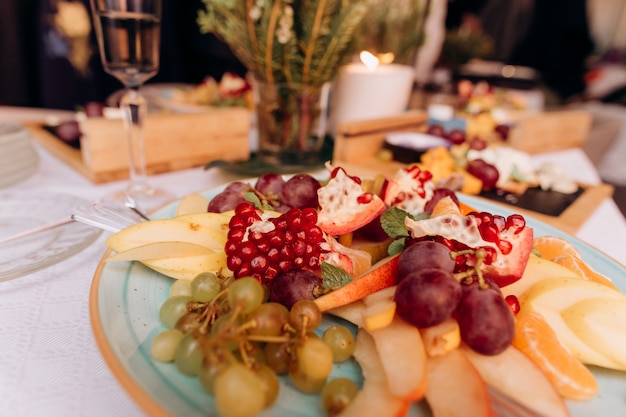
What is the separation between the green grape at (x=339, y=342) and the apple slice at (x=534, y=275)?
0.65 ft

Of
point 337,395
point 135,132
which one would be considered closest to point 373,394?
point 337,395

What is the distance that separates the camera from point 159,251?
446 millimetres

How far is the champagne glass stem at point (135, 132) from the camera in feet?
2.57

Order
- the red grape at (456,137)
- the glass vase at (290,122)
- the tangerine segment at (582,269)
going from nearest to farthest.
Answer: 1. the tangerine segment at (582,269)
2. the glass vase at (290,122)
3. the red grape at (456,137)

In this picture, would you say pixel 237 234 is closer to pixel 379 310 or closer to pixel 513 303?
pixel 379 310

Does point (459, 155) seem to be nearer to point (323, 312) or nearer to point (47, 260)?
point (323, 312)

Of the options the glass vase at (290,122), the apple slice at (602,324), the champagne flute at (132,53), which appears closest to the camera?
the apple slice at (602,324)

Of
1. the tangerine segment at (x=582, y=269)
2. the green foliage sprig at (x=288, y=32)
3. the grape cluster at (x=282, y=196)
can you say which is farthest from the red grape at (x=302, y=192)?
the green foliage sprig at (x=288, y=32)

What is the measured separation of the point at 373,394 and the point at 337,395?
0.03 metres

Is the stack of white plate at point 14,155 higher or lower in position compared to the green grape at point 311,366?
lower

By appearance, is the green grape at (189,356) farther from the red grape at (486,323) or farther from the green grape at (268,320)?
the red grape at (486,323)

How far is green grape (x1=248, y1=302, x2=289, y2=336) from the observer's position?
347mm

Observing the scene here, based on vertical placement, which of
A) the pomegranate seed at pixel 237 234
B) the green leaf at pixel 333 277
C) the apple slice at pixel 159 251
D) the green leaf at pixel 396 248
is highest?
the pomegranate seed at pixel 237 234

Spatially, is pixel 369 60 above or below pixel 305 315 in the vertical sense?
above
